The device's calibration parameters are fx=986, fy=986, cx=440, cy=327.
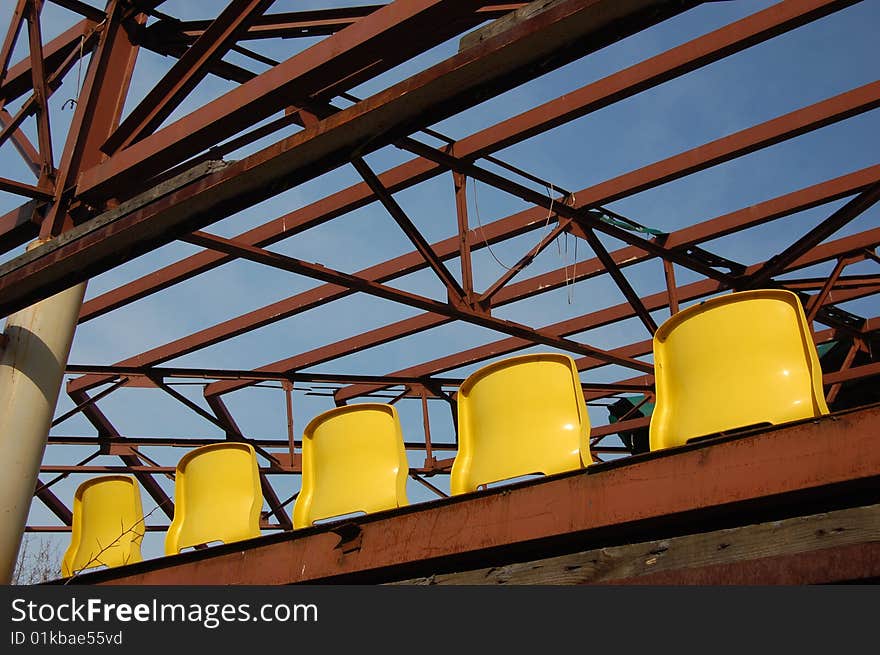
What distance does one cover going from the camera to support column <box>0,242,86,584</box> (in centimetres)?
646

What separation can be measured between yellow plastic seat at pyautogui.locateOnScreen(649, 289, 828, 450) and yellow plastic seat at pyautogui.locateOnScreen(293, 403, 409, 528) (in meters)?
1.69

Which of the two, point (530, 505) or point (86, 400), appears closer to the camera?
point (530, 505)

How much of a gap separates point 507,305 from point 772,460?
1019 cm

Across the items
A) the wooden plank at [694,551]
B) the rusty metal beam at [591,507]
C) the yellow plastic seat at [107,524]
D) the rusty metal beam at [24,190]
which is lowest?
the wooden plank at [694,551]

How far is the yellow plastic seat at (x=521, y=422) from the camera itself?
16.5 feet

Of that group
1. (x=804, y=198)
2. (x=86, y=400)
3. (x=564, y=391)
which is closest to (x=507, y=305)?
(x=804, y=198)

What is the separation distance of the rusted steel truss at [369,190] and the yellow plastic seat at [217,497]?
5.77 feet

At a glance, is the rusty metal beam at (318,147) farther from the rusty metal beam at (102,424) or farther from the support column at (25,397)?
the rusty metal beam at (102,424)

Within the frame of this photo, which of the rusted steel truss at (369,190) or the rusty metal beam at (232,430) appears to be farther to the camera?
the rusty metal beam at (232,430)

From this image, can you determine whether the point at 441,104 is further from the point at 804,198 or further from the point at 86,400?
the point at 86,400

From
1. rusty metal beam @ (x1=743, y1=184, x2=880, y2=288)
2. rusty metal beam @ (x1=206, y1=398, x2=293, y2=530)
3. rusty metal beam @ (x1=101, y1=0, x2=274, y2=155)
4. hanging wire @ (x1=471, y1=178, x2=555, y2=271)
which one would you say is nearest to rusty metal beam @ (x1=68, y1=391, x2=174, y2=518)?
rusty metal beam @ (x1=206, y1=398, x2=293, y2=530)

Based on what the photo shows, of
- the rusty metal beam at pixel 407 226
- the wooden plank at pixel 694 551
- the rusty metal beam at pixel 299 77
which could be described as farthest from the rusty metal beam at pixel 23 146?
the wooden plank at pixel 694 551

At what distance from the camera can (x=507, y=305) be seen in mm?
13906

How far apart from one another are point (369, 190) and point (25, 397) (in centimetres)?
531
